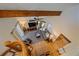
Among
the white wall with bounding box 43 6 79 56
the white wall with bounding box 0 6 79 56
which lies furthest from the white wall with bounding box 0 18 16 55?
the white wall with bounding box 43 6 79 56

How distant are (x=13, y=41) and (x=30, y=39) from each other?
0.43 feet

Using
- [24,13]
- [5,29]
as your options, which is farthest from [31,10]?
[5,29]

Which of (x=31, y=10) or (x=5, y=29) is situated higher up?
(x=31, y=10)

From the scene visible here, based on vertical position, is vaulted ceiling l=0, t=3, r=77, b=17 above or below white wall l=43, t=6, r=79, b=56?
above

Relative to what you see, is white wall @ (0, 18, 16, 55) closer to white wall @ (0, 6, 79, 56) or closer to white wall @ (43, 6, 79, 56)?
white wall @ (0, 6, 79, 56)

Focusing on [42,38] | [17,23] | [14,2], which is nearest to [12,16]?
[17,23]

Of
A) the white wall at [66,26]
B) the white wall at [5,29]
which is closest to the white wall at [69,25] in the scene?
the white wall at [66,26]

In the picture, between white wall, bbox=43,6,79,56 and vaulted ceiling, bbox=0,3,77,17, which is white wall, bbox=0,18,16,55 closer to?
vaulted ceiling, bbox=0,3,77,17

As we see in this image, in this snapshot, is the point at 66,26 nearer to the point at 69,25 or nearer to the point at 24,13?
the point at 69,25

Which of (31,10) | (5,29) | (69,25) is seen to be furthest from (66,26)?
(5,29)

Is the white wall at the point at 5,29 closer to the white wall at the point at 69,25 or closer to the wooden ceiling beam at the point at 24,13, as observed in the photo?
the wooden ceiling beam at the point at 24,13

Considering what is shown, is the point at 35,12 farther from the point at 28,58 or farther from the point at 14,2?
the point at 28,58

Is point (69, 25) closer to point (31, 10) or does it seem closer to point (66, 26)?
point (66, 26)

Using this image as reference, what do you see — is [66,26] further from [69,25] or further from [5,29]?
[5,29]
